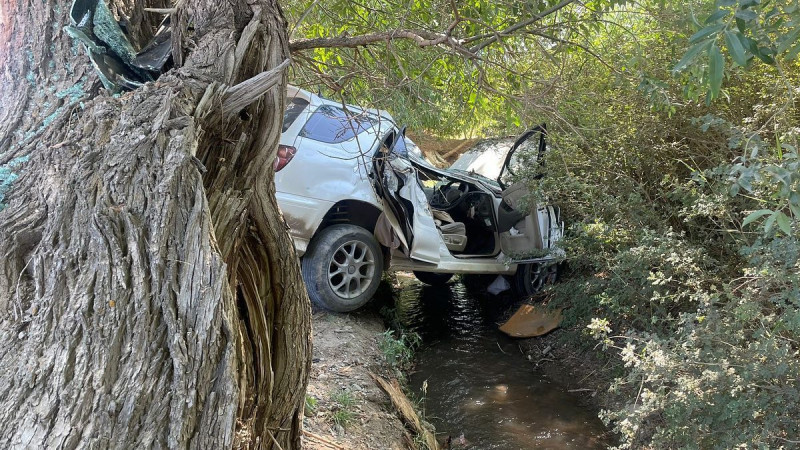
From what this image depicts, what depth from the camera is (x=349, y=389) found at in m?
4.13

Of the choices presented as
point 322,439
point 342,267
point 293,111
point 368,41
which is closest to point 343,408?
point 322,439

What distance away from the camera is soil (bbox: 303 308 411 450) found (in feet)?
11.5

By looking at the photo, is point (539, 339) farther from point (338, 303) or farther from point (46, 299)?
point (46, 299)

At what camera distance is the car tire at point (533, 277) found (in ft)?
21.6

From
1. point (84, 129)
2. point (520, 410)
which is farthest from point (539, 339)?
point (84, 129)

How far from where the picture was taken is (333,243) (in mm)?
4988

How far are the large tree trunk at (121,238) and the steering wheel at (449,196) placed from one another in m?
5.03

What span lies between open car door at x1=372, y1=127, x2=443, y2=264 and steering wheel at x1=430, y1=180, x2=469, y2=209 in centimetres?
119

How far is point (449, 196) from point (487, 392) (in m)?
2.71

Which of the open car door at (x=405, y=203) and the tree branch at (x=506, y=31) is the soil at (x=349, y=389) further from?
the tree branch at (x=506, y=31)

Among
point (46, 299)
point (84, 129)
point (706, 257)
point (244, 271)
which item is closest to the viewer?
point (46, 299)

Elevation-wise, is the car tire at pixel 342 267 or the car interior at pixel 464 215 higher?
the car interior at pixel 464 215

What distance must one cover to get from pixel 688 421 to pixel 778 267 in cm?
107

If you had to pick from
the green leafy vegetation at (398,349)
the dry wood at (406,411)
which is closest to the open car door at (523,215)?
the green leafy vegetation at (398,349)
